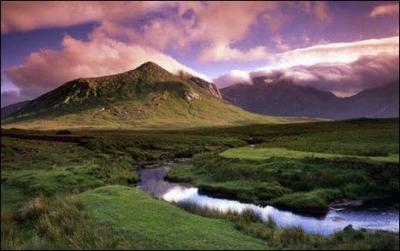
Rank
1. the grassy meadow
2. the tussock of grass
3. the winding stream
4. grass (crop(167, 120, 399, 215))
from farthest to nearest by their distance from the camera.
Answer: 1. grass (crop(167, 120, 399, 215))
2. the winding stream
3. the grassy meadow
4. the tussock of grass

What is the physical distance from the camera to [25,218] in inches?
1145

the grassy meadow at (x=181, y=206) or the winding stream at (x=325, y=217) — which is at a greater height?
the grassy meadow at (x=181, y=206)

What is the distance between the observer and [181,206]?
34.8m

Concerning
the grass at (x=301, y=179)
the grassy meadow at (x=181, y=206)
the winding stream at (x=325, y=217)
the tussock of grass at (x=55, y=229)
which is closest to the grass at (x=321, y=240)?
the grassy meadow at (x=181, y=206)

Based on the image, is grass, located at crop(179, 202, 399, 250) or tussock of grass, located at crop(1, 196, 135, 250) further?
tussock of grass, located at crop(1, 196, 135, 250)

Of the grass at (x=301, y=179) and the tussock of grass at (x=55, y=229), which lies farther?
the grass at (x=301, y=179)

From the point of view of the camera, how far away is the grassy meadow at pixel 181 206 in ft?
75.3

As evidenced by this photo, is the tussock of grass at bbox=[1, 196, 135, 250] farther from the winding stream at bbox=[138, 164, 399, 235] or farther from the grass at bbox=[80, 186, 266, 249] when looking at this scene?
the winding stream at bbox=[138, 164, 399, 235]

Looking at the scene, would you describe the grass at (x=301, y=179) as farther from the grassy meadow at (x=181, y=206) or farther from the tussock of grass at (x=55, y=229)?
the tussock of grass at (x=55, y=229)

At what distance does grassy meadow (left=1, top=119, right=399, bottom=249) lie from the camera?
75.3 feet

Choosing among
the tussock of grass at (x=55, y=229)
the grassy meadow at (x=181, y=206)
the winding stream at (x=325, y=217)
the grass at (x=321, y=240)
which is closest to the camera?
the grass at (x=321, y=240)

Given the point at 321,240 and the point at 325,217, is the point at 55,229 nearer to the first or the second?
the point at 321,240

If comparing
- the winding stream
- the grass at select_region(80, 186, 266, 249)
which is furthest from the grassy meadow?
the winding stream

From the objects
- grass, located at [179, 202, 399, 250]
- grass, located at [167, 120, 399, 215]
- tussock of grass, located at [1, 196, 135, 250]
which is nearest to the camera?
grass, located at [179, 202, 399, 250]
